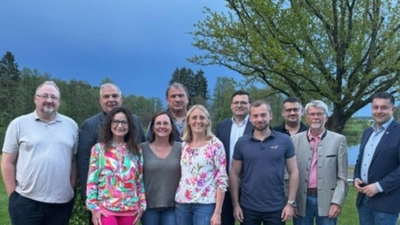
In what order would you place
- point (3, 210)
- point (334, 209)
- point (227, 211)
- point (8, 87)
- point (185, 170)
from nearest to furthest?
1. point (185, 170)
2. point (334, 209)
3. point (227, 211)
4. point (3, 210)
5. point (8, 87)

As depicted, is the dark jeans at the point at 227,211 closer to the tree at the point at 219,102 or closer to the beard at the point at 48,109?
the beard at the point at 48,109

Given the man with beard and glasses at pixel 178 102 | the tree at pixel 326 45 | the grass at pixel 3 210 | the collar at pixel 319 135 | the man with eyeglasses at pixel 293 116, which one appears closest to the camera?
the collar at pixel 319 135

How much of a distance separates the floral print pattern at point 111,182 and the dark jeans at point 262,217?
1121mm

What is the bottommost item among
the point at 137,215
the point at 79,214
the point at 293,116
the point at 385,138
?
the point at 79,214

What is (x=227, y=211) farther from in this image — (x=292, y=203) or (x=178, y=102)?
(x=178, y=102)

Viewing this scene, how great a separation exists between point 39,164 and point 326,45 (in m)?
12.3

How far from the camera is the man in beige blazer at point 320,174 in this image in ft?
15.8

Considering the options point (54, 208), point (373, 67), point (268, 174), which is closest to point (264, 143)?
point (268, 174)

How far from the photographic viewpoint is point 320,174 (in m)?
4.84

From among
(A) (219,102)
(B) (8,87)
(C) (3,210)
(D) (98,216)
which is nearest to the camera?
(D) (98,216)

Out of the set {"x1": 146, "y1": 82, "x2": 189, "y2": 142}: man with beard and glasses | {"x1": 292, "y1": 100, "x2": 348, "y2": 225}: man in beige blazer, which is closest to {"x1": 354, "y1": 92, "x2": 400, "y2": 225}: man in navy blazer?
{"x1": 292, "y1": 100, "x2": 348, "y2": 225}: man in beige blazer

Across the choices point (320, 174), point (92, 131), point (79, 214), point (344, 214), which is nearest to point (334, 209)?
point (320, 174)

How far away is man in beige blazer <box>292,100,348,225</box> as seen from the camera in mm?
4816

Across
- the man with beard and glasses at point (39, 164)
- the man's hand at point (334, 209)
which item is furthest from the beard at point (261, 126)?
the man with beard and glasses at point (39, 164)
